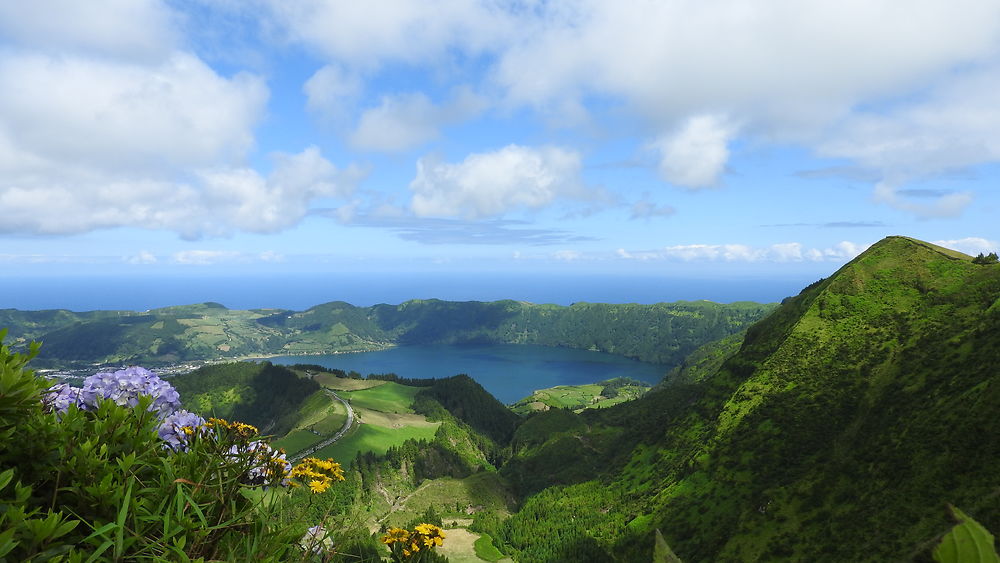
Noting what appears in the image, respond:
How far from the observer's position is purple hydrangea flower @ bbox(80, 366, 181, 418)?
8180mm

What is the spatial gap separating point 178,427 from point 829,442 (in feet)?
340

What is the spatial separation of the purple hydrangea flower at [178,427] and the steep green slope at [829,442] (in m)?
61.3

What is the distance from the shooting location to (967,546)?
3.42ft

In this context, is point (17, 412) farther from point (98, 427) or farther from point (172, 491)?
point (172, 491)

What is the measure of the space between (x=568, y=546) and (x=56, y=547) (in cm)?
11116

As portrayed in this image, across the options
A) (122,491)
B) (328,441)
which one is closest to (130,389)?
(122,491)

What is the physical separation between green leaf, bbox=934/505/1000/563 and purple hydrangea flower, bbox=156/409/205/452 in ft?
29.5

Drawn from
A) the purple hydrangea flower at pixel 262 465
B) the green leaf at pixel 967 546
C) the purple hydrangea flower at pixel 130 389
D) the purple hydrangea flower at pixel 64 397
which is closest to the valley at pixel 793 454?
the purple hydrangea flower at pixel 262 465

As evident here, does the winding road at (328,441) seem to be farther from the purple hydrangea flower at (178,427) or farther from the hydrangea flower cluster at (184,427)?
the hydrangea flower cluster at (184,427)

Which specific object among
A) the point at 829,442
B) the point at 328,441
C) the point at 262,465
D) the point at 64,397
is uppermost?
the point at 64,397

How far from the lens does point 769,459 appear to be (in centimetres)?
9106

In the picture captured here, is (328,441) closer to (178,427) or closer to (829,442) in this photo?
(829,442)

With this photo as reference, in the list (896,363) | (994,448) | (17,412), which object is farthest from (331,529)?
(896,363)

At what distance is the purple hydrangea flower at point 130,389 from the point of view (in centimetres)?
818
